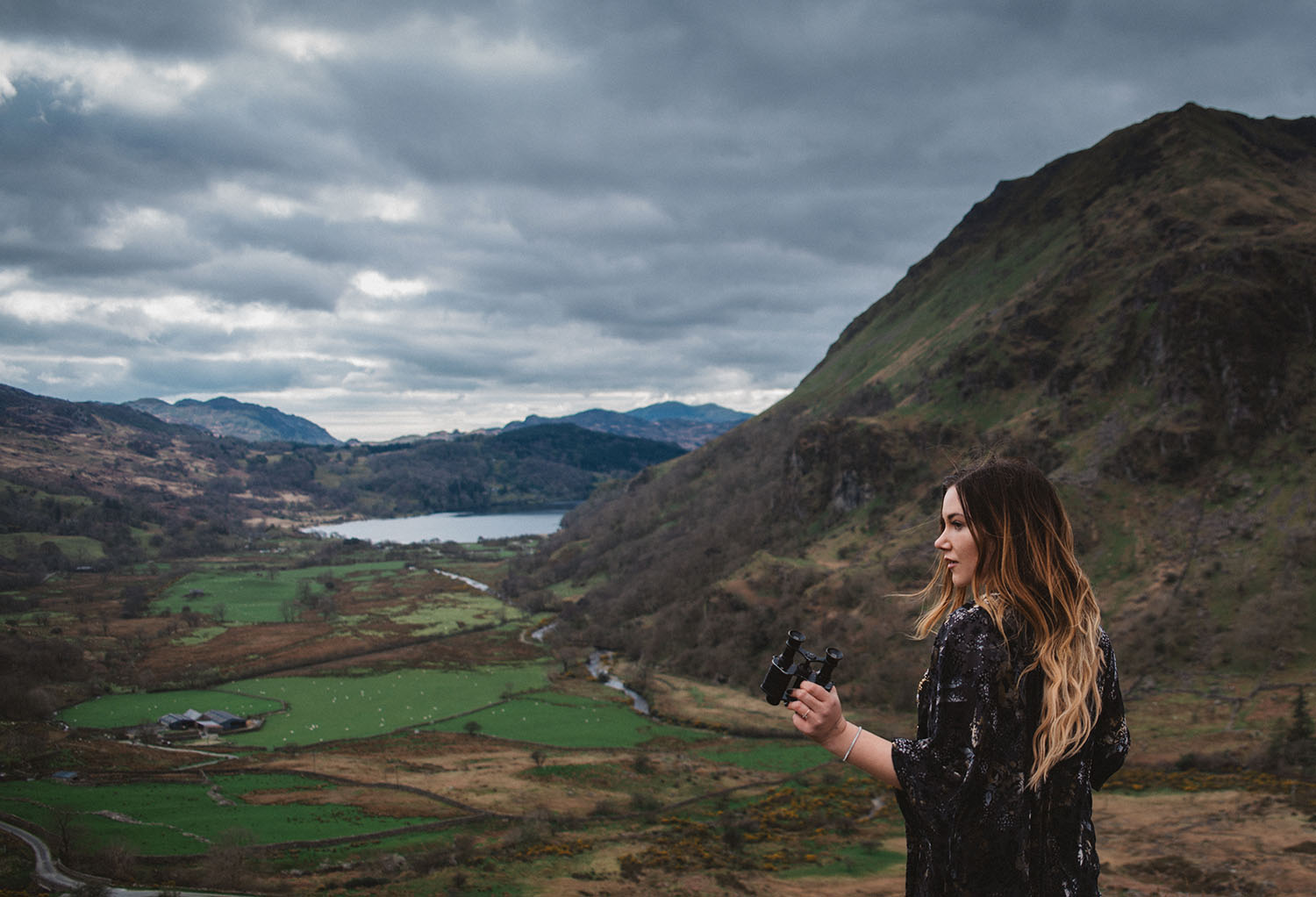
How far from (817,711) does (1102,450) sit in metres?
85.0

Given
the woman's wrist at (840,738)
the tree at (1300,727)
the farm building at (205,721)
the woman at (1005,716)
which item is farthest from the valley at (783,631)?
→ the farm building at (205,721)

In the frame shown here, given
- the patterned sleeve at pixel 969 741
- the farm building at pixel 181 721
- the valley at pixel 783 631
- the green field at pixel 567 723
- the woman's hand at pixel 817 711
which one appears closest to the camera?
the patterned sleeve at pixel 969 741

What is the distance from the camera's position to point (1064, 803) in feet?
11.6

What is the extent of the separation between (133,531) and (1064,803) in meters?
221

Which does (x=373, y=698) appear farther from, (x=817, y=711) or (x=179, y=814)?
(x=817, y=711)

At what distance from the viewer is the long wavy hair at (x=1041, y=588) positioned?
3309mm

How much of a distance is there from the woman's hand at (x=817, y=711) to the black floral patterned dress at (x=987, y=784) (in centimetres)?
31

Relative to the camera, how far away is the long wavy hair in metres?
3.31

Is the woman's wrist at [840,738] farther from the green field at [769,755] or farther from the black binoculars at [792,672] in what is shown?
the green field at [769,755]

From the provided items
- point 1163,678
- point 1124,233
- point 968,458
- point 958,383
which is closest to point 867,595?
point 1163,678

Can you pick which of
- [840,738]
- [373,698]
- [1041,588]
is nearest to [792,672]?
[840,738]

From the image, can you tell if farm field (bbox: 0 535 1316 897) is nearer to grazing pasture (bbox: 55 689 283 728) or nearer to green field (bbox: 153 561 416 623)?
grazing pasture (bbox: 55 689 283 728)

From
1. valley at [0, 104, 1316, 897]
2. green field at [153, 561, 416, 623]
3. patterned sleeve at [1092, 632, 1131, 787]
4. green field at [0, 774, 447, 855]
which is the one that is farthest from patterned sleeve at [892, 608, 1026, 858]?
green field at [153, 561, 416, 623]

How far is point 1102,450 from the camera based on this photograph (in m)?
76.2
